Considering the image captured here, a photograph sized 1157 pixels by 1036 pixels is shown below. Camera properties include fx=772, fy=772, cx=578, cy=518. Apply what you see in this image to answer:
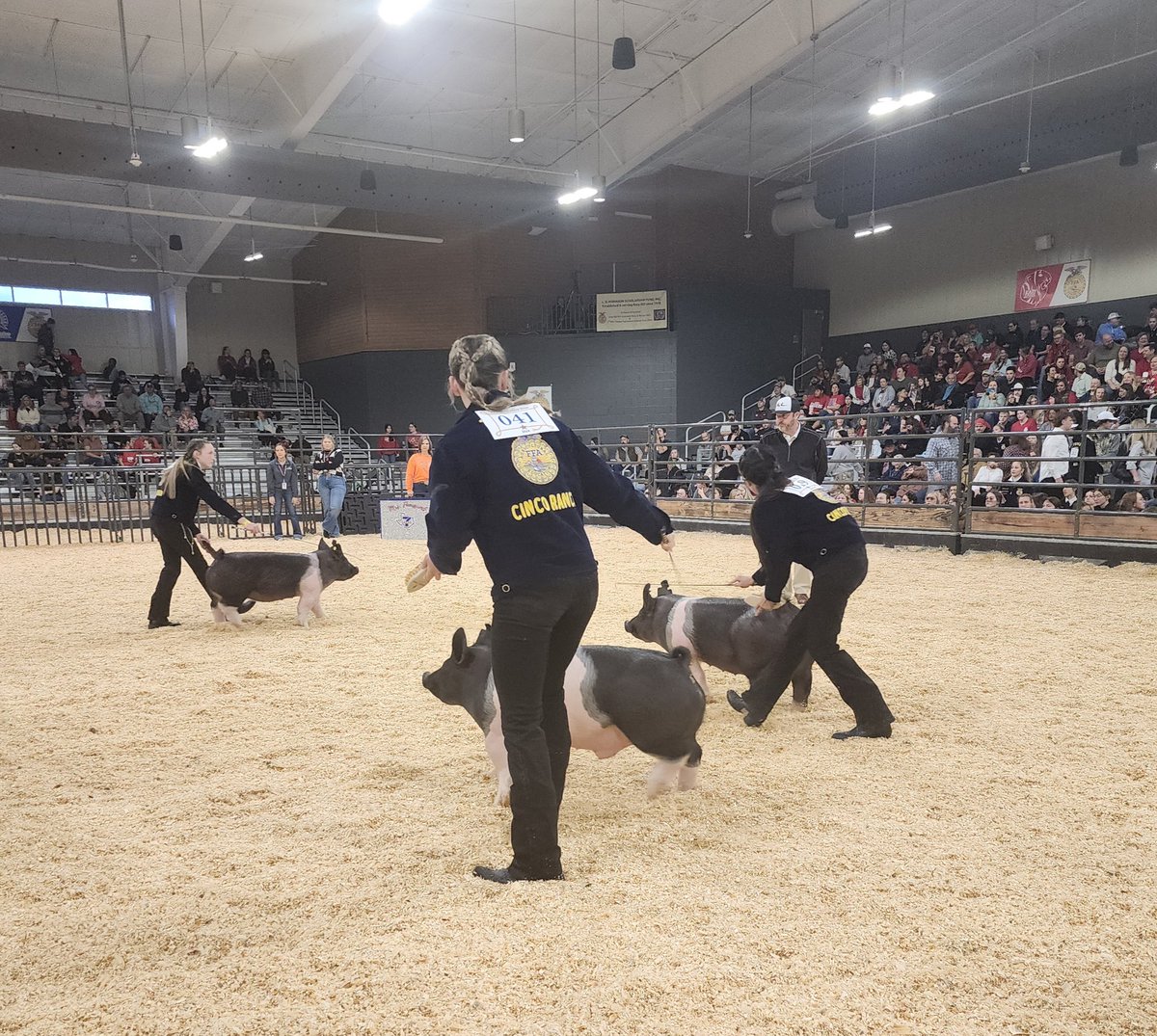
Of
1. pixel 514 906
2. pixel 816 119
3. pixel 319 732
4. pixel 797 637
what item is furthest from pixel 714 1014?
pixel 816 119

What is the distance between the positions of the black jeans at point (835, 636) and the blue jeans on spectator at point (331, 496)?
1100cm

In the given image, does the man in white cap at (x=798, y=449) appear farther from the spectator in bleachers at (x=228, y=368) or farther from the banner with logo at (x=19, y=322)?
the banner with logo at (x=19, y=322)

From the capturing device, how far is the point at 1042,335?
1655 centimetres

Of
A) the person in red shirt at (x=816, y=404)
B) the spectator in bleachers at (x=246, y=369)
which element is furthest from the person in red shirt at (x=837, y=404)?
the spectator in bleachers at (x=246, y=369)

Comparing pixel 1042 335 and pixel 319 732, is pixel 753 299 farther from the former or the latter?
pixel 319 732

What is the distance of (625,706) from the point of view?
111 inches

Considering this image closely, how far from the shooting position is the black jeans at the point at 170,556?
6.21m

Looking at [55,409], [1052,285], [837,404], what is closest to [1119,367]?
[837,404]

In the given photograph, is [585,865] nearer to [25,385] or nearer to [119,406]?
Result: [119,406]

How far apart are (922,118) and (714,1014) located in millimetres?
19649

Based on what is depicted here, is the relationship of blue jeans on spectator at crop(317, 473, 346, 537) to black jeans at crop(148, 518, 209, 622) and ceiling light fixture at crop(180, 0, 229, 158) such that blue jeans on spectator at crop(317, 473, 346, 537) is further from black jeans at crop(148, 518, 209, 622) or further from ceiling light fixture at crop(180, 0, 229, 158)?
black jeans at crop(148, 518, 209, 622)

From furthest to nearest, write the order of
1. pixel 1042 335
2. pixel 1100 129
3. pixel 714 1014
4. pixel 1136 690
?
pixel 1042 335 → pixel 1100 129 → pixel 1136 690 → pixel 714 1014

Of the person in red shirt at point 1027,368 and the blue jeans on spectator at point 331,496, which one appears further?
the person in red shirt at point 1027,368

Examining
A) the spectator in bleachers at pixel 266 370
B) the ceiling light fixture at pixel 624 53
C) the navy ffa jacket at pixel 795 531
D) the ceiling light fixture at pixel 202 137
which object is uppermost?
the ceiling light fixture at pixel 624 53
